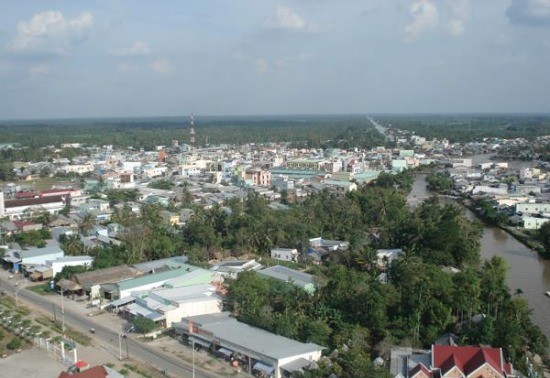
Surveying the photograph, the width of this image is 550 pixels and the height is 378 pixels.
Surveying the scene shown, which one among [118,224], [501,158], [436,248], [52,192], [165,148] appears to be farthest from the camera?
[165,148]

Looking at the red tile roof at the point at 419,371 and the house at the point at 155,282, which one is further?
Result: the house at the point at 155,282

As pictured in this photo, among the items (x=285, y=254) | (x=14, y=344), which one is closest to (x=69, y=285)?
(x=14, y=344)

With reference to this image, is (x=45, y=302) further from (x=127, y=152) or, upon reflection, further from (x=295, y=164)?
(x=127, y=152)

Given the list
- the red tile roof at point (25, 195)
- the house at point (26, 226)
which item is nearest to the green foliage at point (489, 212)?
the house at point (26, 226)

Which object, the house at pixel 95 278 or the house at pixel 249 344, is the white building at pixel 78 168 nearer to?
the house at pixel 95 278

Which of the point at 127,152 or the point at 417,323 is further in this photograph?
the point at 127,152

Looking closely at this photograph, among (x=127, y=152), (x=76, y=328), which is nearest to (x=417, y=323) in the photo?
(x=76, y=328)

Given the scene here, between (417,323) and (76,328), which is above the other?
(417,323)

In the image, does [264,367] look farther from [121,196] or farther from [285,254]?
[121,196]
